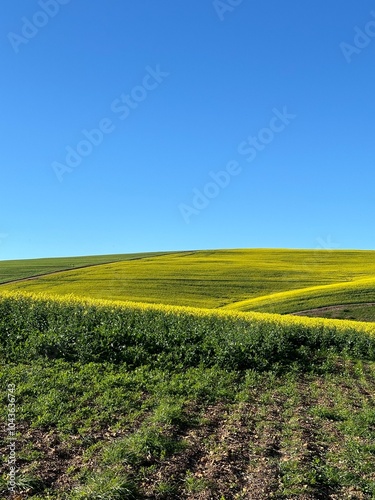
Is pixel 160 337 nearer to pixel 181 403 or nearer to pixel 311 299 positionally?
pixel 181 403

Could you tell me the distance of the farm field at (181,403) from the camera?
782cm

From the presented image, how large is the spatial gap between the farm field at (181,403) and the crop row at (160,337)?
2.4 inches

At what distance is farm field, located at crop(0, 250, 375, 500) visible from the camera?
7824mm

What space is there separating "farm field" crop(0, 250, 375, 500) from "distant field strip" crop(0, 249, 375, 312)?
13129 mm

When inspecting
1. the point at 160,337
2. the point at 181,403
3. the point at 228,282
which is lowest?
the point at 181,403

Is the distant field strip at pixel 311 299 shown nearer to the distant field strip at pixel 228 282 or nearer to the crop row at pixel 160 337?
the distant field strip at pixel 228 282

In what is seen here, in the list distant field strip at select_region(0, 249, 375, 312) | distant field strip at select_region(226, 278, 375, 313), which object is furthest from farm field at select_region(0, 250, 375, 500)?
distant field strip at select_region(0, 249, 375, 312)

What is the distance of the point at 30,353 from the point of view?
55.3 ft

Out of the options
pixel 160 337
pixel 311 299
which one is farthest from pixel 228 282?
pixel 160 337

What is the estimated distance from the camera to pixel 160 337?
1870cm

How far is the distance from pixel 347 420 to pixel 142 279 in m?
38.5

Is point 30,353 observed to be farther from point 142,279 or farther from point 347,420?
point 142,279

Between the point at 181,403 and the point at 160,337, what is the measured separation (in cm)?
687

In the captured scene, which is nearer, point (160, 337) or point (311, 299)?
point (160, 337)
